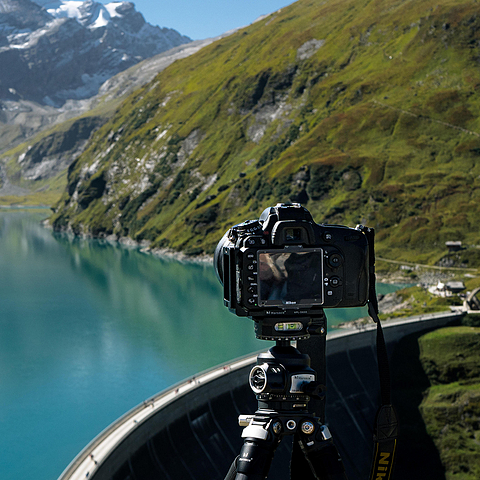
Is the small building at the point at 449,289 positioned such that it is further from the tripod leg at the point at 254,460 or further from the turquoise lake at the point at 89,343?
the tripod leg at the point at 254,460

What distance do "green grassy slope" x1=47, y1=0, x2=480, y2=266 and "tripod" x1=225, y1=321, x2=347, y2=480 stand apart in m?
86.1

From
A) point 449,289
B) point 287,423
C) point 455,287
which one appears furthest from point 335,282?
point 449,289

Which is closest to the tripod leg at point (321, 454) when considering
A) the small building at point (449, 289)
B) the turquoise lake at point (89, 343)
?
the turquoise lake at point (89, 343)

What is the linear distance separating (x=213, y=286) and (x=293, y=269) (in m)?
84.1

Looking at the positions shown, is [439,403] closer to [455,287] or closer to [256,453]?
[455,287]

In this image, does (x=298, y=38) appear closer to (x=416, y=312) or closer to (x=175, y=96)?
(x=175, y=96)

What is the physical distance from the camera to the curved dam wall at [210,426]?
26.0 metres

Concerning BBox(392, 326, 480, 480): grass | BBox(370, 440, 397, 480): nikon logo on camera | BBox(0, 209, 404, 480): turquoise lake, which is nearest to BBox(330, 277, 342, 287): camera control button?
BBox(370, 440, 397, 480): nikon logo on camera

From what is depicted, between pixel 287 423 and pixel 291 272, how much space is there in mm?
1353

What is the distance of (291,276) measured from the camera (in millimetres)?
4457

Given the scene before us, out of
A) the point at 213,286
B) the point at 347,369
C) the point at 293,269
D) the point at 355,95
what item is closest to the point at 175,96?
the point at 355,95

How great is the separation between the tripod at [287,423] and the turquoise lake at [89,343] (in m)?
31.3

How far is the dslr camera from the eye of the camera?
4391 mm

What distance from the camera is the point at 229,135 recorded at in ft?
485
